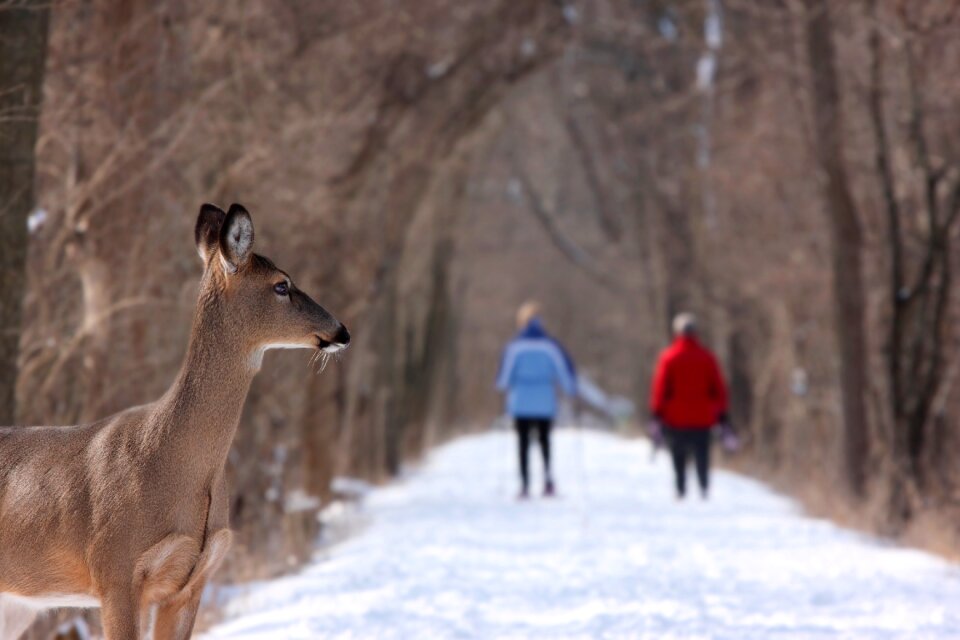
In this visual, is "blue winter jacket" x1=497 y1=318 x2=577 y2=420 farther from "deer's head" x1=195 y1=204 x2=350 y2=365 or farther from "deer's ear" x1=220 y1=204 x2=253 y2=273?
"deer's ear" x1=220 y1=204 x2=253 y2=273

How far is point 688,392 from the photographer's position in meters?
20.4

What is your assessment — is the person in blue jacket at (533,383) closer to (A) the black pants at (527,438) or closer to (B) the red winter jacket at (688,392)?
(A) the black pants at (527,438)

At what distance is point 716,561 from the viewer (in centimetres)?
1316

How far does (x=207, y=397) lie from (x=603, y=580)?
613 cm

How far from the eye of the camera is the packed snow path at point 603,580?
30.3 ft

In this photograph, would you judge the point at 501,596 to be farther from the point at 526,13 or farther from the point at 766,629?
the point at 526,13

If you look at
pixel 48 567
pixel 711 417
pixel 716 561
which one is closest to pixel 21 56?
pixel 48 567

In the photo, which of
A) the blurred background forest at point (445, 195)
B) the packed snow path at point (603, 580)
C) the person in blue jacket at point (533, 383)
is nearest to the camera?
the packed snow path at point (603, 580)

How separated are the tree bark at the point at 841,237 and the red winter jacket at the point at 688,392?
198 cm

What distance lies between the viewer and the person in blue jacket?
814 inches

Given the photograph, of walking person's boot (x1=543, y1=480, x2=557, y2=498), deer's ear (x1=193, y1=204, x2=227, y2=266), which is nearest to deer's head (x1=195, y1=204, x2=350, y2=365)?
deer's ear (x1=193, y1=204, x2=227, y2=266)

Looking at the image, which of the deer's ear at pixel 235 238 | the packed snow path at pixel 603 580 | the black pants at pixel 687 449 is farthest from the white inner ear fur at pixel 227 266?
the black pants at pixel 687 449

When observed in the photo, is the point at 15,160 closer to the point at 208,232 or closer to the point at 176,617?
the point at 208,232

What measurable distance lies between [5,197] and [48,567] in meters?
3.38
